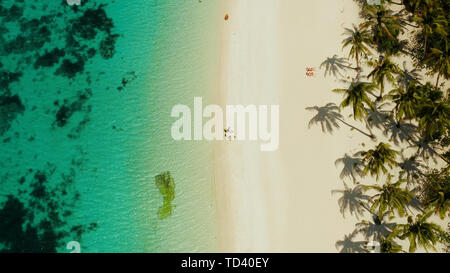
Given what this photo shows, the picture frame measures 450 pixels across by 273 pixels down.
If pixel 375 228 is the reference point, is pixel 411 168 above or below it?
above

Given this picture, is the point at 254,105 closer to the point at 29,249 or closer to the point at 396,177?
the point at 396,177

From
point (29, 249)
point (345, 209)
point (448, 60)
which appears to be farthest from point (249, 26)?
point (29, 249)

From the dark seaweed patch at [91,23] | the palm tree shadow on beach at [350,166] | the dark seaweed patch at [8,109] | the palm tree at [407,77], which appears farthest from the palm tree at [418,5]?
the dark seaweed patch at [8,109]

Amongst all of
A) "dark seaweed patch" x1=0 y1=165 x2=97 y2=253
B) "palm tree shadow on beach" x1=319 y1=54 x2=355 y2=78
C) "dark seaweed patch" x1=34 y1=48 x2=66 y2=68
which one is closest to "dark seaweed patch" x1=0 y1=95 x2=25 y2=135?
"dark seaweed patch" x1=34 y1=48 x2=66 y2=68

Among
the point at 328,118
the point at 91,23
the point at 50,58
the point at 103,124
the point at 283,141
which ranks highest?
the point at 91,23

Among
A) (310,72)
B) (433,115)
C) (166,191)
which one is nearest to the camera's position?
(433,115)

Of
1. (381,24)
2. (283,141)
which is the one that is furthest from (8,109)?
(381,24)

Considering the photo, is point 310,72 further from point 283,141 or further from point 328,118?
point 283,141
